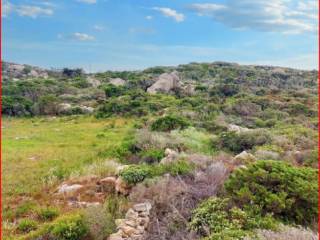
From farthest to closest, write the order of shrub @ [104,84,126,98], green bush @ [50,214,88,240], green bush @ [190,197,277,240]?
shrub @ [104,84,126,98] < green bush @ [50,214,88,240] < green bush @ [190,197,277,240]

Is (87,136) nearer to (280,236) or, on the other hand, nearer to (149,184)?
(149,184)

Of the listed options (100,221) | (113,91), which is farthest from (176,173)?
(113,91)

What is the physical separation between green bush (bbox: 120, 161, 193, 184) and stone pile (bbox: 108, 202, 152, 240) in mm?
Answer: 1725

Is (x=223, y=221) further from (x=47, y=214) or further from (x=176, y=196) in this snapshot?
(x=47, y=214)

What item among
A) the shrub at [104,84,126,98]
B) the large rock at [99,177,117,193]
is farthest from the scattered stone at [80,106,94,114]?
the large rock at [99,177,117,193]

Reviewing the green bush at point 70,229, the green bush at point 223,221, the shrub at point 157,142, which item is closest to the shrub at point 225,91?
the shrub at point 157,142

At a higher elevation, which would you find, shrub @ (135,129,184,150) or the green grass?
shrub @ (135,129,184,150)

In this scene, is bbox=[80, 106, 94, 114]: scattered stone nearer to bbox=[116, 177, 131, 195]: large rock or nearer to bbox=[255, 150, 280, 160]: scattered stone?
bbox=[255, 150, 280, 160]: scattered stone

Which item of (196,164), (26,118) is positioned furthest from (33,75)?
(196,164)

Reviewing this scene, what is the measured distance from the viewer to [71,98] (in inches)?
1361

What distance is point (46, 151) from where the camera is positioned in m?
15.4

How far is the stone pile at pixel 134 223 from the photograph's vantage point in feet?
21.6

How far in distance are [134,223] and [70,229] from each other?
1090mm

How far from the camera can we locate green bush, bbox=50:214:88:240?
681 centimetres
